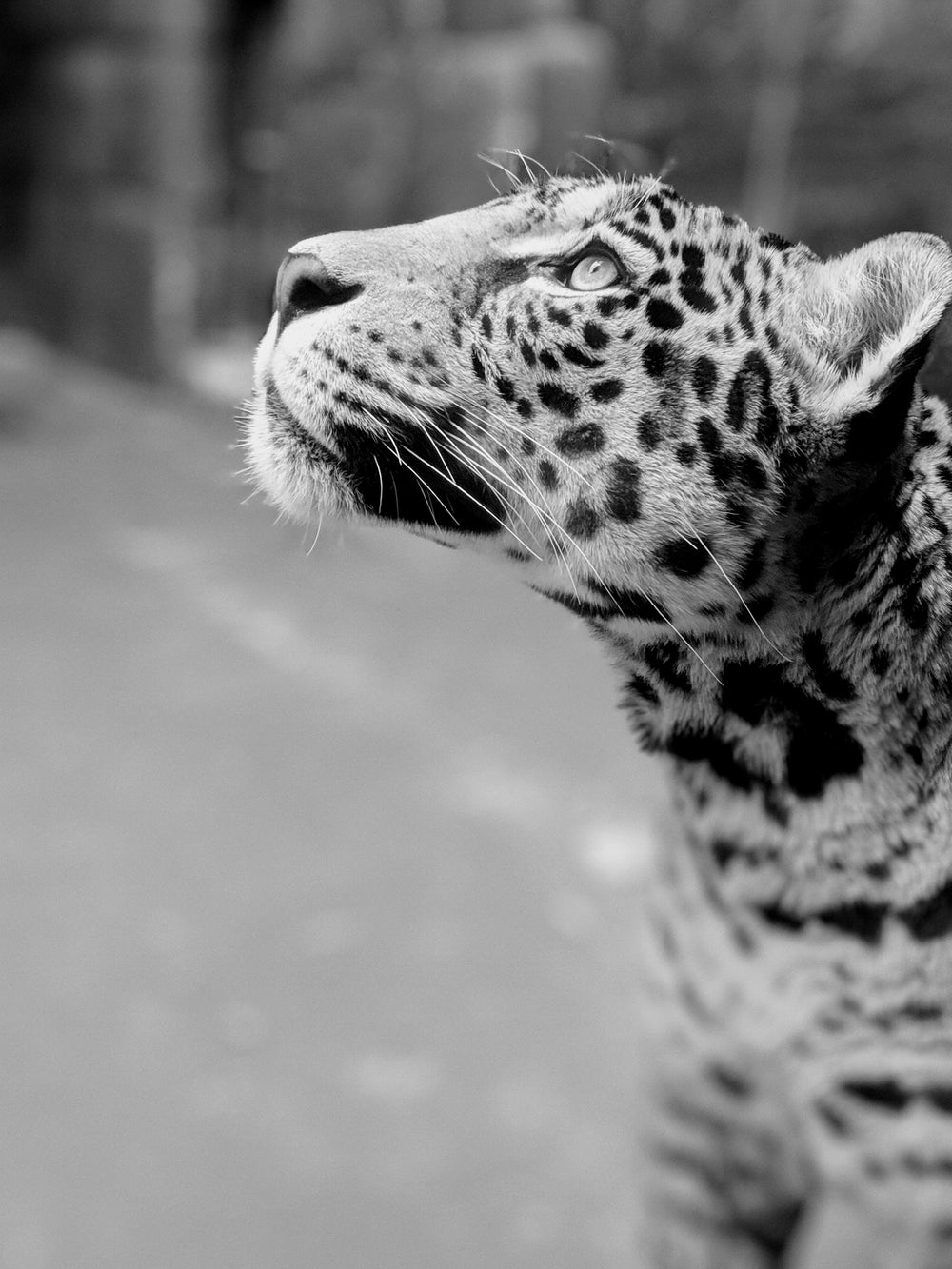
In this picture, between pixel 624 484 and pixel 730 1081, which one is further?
pixel 730 1081

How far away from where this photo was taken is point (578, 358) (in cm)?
137

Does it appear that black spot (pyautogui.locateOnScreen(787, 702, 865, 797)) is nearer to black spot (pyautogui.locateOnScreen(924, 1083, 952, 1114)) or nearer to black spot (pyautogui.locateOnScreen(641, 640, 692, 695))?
black spot (pyautogui.locateOnScreen(641, 640, 692, 695))

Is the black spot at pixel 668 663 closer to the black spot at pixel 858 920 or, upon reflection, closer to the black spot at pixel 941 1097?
the black spot at pixel 858 920

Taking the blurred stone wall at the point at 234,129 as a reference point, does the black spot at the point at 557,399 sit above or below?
above

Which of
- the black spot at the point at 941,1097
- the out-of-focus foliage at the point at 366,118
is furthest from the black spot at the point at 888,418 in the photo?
the out-of-focus foliage at the point at 366,118

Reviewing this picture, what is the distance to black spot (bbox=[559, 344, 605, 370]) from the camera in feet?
4.48

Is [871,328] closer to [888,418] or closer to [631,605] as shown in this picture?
[888,418]

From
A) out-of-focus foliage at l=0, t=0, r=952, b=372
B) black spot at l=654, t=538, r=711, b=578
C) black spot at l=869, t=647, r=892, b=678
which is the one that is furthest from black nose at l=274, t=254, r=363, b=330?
out-of-focus foliage at l=0, t=0, r=952, b=372

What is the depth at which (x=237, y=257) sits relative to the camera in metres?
7.80

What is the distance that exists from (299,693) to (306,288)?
329cm

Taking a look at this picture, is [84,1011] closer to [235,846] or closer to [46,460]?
[235,846]

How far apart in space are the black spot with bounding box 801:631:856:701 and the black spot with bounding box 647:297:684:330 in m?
0.34

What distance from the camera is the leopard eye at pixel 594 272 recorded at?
4.54 ft

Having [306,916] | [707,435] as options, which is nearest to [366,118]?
[306,916]
